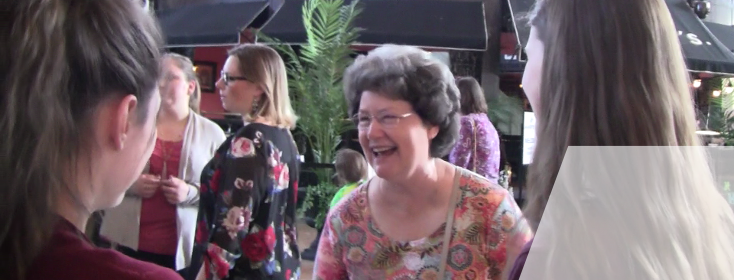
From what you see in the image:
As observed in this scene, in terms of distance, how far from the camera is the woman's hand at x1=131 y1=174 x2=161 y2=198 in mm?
2527

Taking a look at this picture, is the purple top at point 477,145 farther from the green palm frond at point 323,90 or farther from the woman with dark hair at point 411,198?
the woman with dark hair at point 411,198

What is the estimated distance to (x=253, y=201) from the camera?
7.20ft

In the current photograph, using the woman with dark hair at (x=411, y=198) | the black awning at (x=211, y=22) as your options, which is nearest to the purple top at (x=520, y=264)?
the woman with dark hair at (x=411, y=198)

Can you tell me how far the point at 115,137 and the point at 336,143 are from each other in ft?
17.4

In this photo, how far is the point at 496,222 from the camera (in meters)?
1.79

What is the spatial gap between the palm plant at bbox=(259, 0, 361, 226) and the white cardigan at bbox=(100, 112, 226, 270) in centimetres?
321

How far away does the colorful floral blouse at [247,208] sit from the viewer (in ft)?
7.11

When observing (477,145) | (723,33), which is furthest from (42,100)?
(723,33)

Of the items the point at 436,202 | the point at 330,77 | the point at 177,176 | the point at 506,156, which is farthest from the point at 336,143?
the point at 436,202

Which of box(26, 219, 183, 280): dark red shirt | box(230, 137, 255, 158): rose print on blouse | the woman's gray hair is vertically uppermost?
the woman's gray hair

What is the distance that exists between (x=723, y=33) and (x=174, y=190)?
9.86 meters

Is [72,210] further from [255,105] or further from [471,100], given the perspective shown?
[471,100]

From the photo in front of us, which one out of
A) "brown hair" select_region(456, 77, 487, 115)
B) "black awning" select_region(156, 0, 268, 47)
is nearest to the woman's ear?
"brown hair" select_region(456, 77, 487, 115)

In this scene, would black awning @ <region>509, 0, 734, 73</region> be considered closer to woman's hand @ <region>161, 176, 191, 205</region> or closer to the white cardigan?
the white cardigan
